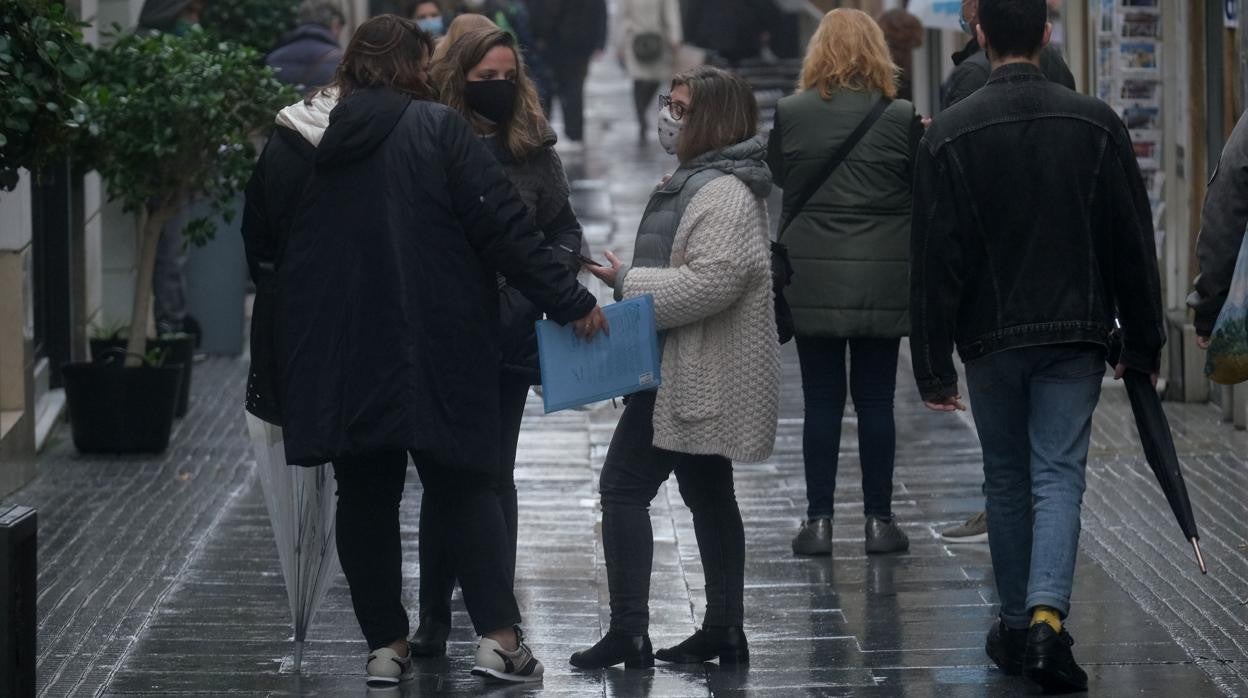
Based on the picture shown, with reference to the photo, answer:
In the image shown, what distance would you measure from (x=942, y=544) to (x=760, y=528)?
70cm

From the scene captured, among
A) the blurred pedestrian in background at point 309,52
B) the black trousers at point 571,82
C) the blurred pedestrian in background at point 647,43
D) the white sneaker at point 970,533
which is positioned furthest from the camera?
the blurred pedestrian in background at point 647,43

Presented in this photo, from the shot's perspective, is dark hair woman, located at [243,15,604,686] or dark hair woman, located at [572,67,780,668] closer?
dark hair woman, located at [243,15,604,686]

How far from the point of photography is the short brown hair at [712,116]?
19.1 ft

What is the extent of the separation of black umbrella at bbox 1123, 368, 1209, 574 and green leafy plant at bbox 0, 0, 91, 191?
347 cm

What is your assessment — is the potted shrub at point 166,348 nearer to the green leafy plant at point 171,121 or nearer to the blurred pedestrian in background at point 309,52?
the green leafy plant at point 171,121

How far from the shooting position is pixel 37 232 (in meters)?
10.3

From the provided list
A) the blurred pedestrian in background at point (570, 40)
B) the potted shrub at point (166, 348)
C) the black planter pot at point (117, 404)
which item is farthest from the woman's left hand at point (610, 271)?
the blurred pedestrian in background at point (570, 40)

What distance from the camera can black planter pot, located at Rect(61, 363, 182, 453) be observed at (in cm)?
935

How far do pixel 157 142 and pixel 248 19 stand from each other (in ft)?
13.0

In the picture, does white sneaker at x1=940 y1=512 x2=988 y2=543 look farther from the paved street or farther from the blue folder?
the blue folder

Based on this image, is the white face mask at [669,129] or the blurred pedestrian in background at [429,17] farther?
the blurred pedestrian in background at [429,17]

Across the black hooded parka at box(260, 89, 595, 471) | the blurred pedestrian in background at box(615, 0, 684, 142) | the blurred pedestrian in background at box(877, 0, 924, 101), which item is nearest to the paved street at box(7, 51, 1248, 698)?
the black hooded parka at box(260, 89, 595, 471)

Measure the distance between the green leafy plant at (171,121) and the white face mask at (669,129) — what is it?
12.4 ft

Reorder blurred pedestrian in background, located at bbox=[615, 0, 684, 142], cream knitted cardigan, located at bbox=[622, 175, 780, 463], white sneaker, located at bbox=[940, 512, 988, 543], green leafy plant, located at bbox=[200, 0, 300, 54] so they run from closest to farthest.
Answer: cream knitted cardigan, located at bbox=[622, 175, 780, 463] → white sneaker, located at bbox=[940, 512, 988, 543] → green leafy plant, located at bbox=[200, 0, 300, 54] → blurred pedestrian in background, located at bbox=[615, 0, 684, 142]
